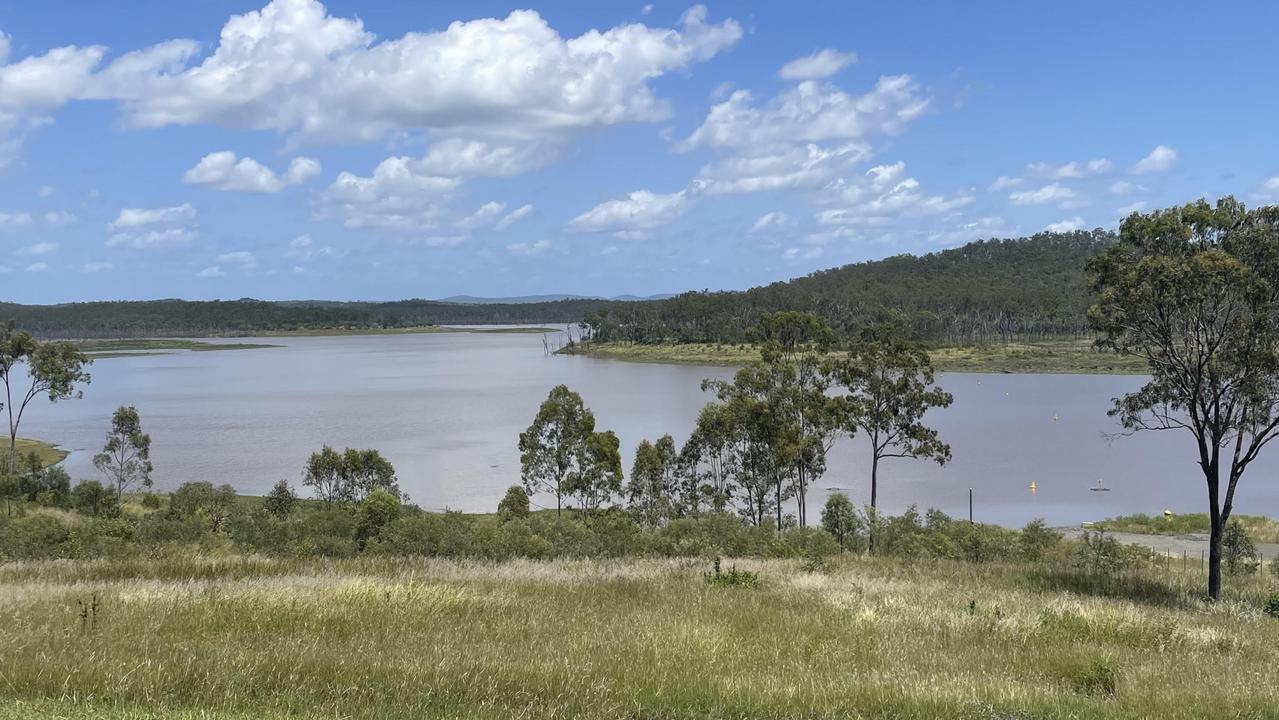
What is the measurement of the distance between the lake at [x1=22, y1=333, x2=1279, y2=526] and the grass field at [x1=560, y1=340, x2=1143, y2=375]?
1222 cm

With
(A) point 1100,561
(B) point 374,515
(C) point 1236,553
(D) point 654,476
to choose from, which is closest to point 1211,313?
(A) point 1100,561

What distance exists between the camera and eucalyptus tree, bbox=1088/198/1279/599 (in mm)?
15789

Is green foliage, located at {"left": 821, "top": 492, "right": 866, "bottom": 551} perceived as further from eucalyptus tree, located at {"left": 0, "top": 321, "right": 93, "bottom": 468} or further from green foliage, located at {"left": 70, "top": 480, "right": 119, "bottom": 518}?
eucalyptus tree, located at {"left": 0, "top": 321, "right": 93, "bottom": 468}

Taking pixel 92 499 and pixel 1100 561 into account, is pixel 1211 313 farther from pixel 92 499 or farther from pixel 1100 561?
pixel 92 499

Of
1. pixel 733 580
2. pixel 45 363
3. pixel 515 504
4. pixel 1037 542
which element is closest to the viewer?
pixel 733 580

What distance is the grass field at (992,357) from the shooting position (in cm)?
14038

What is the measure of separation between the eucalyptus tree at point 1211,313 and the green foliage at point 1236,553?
341 inches

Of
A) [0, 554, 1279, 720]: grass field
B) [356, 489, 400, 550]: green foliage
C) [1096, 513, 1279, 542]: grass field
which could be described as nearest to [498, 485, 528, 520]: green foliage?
[356, 489, 400, 550]: green foliage

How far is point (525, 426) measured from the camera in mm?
76438

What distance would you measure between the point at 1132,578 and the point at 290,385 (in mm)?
123447

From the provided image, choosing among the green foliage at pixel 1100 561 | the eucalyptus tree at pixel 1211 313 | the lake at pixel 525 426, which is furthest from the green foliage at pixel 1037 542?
the eucalyptus tree at pixel 1211 313

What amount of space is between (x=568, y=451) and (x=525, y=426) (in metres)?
33.4

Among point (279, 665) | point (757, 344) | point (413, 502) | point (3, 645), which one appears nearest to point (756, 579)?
point (279, 665)

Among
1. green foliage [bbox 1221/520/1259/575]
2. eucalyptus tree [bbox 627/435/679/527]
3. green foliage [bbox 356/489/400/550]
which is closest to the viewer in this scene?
green foliage [bbox 356/489/400/550]
